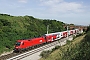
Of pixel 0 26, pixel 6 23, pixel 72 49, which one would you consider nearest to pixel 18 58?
pixel 72 49

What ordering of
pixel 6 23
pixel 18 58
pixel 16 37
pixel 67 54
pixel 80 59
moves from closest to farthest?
pixel 80 59
pixel 67 54
pixel 18 58
pixel 16 37
pixel 6 23

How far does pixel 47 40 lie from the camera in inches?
2052

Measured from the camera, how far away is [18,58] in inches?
1179

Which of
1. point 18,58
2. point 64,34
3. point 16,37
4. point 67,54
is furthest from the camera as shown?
point 64,34

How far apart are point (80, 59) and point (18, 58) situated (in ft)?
64.4

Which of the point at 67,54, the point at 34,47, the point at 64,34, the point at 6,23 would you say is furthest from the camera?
the point at 64,34

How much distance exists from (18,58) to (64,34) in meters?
44.8

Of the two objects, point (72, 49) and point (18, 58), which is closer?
point (72, 49)

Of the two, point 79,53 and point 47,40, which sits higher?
point 79,53

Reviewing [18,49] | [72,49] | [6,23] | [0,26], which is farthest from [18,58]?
[6,23]

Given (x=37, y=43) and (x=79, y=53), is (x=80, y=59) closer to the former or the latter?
(x=79, y=53)

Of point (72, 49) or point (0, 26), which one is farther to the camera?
point (0, 26)

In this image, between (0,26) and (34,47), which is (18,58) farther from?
(0,26)

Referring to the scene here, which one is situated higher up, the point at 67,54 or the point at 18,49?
the point at 67,54
